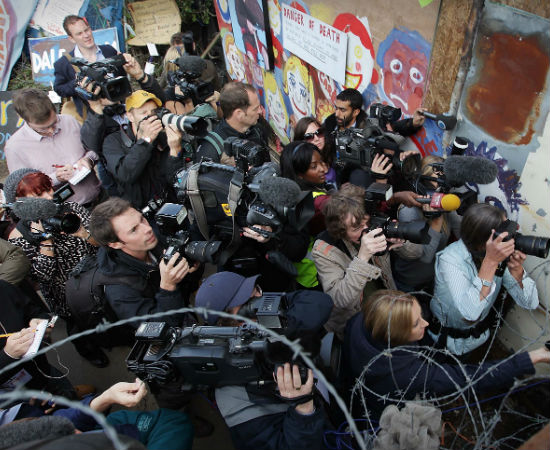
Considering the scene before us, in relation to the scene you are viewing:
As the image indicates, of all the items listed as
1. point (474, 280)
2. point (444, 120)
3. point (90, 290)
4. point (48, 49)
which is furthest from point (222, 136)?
point (48, 49)

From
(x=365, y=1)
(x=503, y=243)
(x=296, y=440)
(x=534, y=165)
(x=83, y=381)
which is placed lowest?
(x=83, y=381)

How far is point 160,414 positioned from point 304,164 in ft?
6.51

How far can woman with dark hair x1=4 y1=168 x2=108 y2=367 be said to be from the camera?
3.01 m

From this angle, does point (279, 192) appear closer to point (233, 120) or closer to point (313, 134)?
point (313, 134)

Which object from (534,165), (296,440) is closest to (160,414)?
(296,440)

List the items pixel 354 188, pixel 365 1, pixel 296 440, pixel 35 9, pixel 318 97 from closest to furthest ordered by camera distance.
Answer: pixel 296 440, pixel 354 188, pixel 365 1, pixel 318 97, pixel 35 9

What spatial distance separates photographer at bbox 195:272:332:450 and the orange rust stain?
1.63m

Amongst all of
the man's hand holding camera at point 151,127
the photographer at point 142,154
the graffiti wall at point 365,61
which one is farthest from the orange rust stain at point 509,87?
the man's hand holding camera at point 151,127

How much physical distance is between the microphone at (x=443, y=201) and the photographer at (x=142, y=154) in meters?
2.07

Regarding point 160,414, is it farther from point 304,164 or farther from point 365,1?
point 365,1

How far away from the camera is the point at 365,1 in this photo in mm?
3615

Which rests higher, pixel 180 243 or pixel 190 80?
pixel 190 80

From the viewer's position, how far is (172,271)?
8.24 ft

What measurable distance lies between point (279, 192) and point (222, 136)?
60.2 inches
